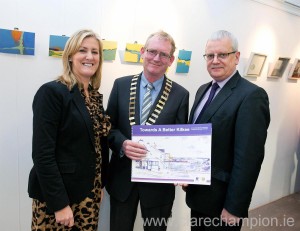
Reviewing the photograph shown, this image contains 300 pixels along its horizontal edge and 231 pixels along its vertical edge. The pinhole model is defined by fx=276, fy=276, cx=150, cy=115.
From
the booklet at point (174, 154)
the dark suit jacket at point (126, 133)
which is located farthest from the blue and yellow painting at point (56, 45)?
the booklet at point (174, 154)

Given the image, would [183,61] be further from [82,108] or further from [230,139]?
[82,108]

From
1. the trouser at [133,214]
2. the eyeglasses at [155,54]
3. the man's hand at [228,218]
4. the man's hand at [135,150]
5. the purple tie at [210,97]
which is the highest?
the eyeglasses at [155,54]

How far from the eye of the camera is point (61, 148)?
1.53 meters

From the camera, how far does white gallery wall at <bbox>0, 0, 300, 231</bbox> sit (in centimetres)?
189

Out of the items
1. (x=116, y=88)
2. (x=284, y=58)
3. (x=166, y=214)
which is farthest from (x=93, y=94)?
(x=284, y=58)

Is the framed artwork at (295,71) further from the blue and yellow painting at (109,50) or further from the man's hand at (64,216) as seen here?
the man's hand at (64,216)

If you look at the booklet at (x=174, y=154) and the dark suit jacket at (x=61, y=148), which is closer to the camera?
the dark suit jacket at (x=61, y=148)

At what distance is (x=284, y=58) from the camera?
12.1 ft

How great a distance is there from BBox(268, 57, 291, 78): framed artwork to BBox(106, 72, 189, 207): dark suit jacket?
2220mm

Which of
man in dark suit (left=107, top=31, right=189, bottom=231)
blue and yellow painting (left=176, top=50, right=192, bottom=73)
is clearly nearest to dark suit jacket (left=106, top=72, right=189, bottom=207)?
man in dark suit (left=107, top=31, right=189, bottom=231)

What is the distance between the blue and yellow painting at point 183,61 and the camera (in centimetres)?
269

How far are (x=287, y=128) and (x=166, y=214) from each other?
2965mm

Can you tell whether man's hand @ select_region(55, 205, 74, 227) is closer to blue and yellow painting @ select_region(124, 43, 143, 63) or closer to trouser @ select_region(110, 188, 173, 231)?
trouser @ select_region(110, 188, 173, 231)

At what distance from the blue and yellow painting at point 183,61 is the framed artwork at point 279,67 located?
4.73 ft
